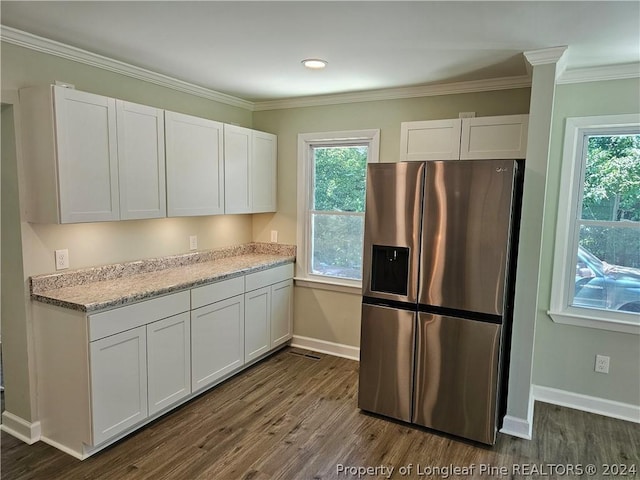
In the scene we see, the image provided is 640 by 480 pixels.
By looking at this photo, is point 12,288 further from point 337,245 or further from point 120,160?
point 337,245

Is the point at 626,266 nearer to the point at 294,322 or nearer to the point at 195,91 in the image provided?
the point at 294,322

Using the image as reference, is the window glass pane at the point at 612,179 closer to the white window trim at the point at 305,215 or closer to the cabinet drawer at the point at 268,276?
the white window trim at the point at 305,215

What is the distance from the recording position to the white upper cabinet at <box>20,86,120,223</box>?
7.70 feet

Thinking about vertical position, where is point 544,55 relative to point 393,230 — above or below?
above

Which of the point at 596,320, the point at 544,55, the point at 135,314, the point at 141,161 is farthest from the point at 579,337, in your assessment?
the point at 141,161

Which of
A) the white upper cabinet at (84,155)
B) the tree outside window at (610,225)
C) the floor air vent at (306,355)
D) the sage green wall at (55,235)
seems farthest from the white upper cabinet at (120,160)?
the tree outside window at (610,225)

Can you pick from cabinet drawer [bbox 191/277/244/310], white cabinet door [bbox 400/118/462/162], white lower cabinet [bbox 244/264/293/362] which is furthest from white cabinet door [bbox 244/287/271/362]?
white cabinet door [bbox 400/118/462/162]

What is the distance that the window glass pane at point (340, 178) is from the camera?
393 cm

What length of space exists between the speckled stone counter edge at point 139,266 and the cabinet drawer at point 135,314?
49 centimetres

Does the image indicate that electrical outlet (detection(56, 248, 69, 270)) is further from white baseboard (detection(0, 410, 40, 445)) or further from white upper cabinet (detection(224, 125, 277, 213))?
white upper cabinet (detection(224, 125, 277, 213))

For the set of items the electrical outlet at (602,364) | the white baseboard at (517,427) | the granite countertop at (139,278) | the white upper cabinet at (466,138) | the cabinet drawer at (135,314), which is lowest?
the white baseboard at (517,427)

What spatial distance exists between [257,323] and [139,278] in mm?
1120

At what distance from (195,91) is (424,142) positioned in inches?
77.6

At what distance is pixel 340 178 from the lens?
402 centimetres
